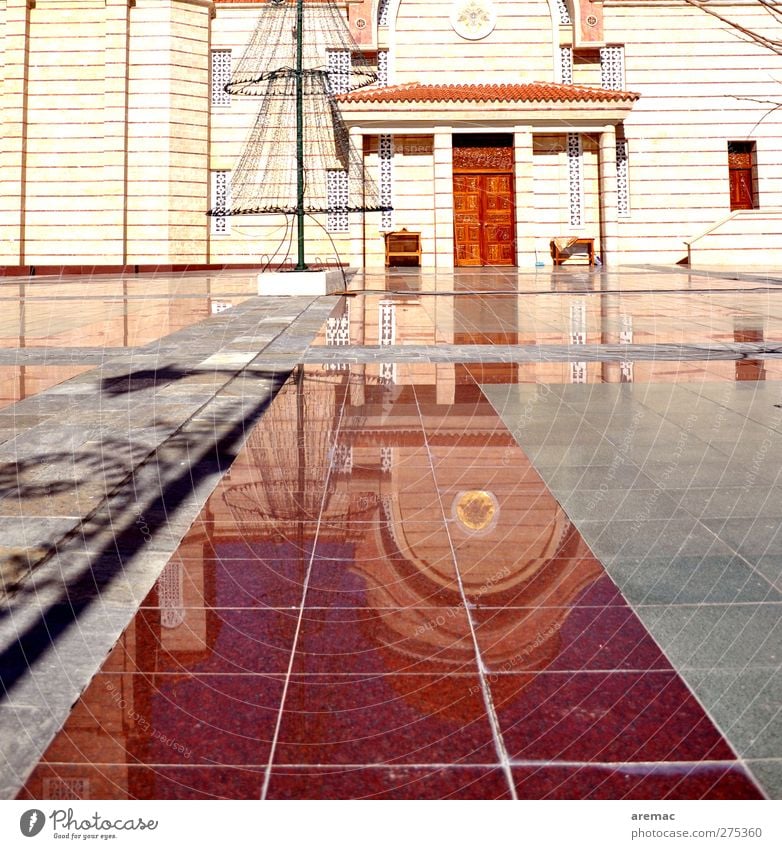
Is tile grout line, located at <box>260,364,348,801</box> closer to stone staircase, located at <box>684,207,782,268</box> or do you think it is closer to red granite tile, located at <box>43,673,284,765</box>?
red granite tile, located at <box>43,673,284,765</box>

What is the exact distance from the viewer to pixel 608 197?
84.4ft

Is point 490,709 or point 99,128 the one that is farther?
point 99,128

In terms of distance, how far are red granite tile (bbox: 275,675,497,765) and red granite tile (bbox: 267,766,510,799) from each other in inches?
1.5

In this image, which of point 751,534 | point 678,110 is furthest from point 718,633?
point 678,110

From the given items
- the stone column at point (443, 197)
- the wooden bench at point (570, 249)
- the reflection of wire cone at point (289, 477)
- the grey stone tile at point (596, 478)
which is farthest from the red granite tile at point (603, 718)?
the stone column at point (443, 197)

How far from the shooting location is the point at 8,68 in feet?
83.1

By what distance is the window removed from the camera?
1081 inches

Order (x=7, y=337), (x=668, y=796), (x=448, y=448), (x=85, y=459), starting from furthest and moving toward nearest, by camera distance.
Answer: (x=7, y=337) → (x=448, y=448) → (x=85, y=459) → (x=668, y=796)

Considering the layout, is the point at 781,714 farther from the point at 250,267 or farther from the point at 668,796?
the point at 250,267

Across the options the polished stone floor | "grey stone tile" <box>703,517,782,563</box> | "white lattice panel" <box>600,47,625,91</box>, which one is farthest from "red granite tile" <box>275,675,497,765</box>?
"white lattice panel" <box>600,47,625,91</box>

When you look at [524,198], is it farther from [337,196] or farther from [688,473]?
[688,473]

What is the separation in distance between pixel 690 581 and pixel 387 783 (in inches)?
58.1

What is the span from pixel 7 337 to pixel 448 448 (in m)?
7.14

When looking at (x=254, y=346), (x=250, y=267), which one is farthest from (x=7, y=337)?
(x=250, y=267)
